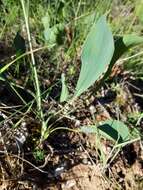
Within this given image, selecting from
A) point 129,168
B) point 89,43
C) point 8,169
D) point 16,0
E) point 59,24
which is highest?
point 16,0

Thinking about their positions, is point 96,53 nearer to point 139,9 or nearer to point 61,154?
point 61,154

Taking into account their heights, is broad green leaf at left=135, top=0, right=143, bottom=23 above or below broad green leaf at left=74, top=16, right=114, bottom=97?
above

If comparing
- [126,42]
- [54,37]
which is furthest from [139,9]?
[126,42]

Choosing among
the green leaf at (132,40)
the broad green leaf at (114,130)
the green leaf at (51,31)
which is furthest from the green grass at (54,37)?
the green leaf at (132,40)

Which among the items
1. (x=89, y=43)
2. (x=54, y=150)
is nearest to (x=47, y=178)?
(x=54, y=150)

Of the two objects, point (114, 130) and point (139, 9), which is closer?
point (114, 130)

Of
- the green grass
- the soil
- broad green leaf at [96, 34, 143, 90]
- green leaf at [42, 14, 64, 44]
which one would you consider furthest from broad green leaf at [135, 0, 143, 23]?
broad green leaf at [96, 34, 143, 90]

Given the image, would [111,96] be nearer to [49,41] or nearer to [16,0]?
[49,41]

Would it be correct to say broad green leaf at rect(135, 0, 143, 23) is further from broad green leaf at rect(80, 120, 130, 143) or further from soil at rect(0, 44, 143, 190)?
broad green leaf at rect(80, 120, 130, 143)
